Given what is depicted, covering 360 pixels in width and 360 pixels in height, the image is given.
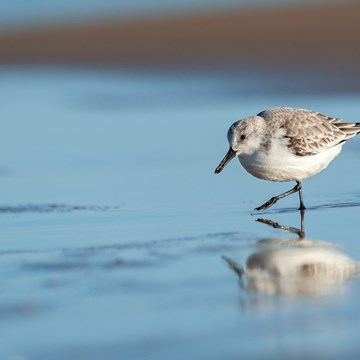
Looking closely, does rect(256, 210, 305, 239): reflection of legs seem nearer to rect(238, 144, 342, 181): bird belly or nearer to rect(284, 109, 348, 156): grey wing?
rect(238, 144, 342, 181): bird belly

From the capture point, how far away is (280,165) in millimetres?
7477

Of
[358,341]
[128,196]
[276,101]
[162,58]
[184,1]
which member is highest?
[184,1]

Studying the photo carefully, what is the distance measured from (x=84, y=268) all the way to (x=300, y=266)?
3.86ft

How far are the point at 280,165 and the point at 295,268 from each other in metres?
2.03

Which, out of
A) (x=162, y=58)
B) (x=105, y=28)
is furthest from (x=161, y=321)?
(x=105, y=28)

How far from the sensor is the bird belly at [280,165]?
743 centimetres

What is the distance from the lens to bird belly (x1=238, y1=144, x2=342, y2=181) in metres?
7.43

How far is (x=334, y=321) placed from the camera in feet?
14.7

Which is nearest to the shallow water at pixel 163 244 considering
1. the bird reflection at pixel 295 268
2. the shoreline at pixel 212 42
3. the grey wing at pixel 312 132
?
the bird reflection at pixel 295 268

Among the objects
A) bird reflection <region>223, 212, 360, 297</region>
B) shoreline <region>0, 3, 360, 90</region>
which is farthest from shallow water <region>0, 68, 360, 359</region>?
shoreline <region>0, 3, 360, 90</region>

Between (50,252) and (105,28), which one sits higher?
(105,28)

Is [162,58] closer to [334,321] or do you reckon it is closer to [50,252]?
[50,252]

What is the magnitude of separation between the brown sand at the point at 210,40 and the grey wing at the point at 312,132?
613 centimetres

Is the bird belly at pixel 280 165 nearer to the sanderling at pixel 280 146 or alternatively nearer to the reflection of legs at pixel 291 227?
the sanderling at pixel 280 146
